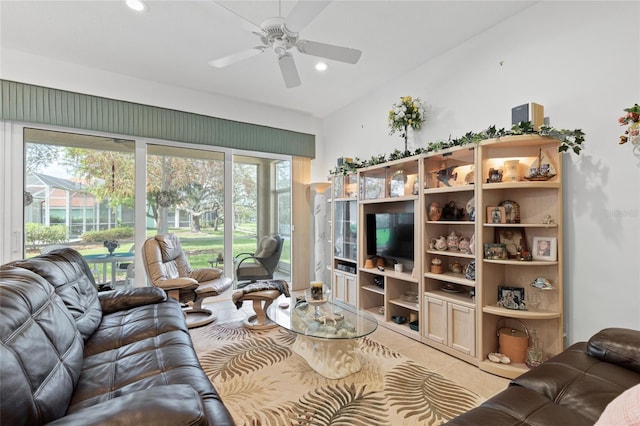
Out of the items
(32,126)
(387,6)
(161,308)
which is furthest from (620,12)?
(32,126)

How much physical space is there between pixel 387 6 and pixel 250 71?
71.0 inches

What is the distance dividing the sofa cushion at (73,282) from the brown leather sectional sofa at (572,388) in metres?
2.15

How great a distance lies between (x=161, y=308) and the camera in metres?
2.45

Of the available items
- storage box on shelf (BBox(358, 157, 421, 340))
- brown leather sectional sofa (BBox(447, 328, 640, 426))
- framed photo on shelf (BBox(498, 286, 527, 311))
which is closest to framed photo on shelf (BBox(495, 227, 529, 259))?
framed photo on shelf (BBox(498, 286, 527, 311))

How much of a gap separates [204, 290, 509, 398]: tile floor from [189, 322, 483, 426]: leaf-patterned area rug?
9cm

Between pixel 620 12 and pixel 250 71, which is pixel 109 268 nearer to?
pixel 250 71

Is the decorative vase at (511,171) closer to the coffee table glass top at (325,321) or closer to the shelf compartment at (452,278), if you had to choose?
the shelf compartment at (452,278)

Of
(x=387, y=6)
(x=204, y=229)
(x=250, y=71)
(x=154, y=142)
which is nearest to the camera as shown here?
(x=387, y=6)

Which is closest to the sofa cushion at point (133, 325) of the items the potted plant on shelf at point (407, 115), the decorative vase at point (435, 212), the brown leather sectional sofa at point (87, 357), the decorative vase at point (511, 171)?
the brown leather sectional sofa at point (87, 357)

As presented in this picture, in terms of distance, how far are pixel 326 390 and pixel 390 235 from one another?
1.89 metres

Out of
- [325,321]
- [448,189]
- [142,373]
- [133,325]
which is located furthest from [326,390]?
[448,189]

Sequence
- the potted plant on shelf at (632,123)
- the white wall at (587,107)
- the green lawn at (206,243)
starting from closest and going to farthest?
the potted plant on shelf at (632,123) → the white wall at (587,107) → the green lawn at (206,243)

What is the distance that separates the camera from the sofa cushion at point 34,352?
924mm

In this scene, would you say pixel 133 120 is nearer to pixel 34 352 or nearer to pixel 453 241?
pixel 34 352
